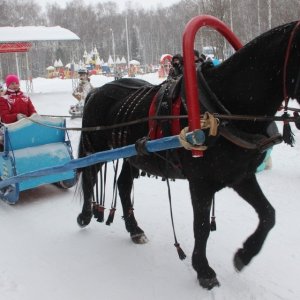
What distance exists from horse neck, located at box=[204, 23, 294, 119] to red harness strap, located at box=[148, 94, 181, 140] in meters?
0.30

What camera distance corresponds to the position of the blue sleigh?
16.0 feet

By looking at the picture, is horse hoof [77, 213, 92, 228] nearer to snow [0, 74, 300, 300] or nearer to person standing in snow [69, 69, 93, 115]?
snow [0, 74, 300, 300]

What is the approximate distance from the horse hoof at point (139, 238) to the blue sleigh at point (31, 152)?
5.39ft

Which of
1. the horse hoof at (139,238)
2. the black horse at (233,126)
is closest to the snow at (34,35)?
the horse hoof at (139,238)

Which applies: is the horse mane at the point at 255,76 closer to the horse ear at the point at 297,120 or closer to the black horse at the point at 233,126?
the black horse at the point at 233,126

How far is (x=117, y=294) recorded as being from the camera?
2973mm

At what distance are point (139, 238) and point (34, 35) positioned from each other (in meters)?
18.7

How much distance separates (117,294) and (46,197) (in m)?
2.56

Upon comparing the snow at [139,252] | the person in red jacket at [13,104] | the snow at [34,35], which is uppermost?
the snow at [34,35]

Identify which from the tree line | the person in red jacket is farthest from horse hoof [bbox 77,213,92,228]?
the tree line

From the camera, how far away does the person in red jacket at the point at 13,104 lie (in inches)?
215

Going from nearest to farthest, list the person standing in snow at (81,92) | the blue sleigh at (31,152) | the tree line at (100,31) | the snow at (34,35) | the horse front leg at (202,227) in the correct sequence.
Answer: the horse front leg at (202,227)
the blue sleigh at (31,152)
the person standing in snow at (81,92)
the snow at (34,35)
the tree line at (100,31)

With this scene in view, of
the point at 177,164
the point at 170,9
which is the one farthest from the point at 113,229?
the point at 170,9

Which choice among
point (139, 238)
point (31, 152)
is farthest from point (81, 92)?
point (139, 238)
